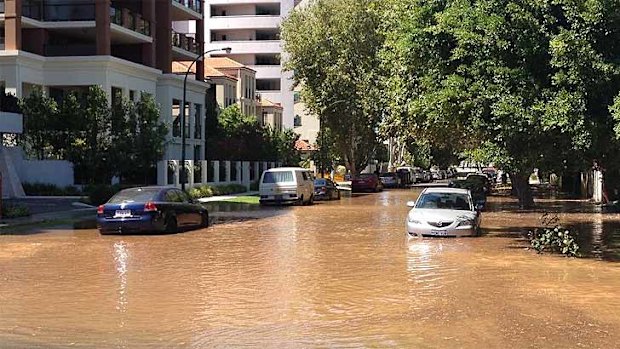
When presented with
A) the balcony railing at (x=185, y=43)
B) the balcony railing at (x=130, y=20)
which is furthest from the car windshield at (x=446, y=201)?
the balcony railing at (x=185, y=43)

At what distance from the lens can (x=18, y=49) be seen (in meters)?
38.5

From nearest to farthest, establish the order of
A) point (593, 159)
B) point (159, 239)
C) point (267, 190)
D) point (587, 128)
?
point (587, 128)
point (593, 159)
point (159, 239)
point (267, 190)

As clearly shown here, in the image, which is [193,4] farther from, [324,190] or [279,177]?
[279,177]

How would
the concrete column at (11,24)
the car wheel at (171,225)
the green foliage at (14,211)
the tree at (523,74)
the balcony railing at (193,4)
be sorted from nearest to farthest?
the tree at (523,74), the car wheel at (171,225), the green foliage at (14,211), the concrete column at (11,24), the balcony railing at (193,4)

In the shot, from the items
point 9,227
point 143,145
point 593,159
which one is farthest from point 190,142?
point 593,159

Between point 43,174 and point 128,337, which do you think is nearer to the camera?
point 128,337

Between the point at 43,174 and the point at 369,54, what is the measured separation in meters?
27.0

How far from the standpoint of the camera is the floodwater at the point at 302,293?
8.55 metres

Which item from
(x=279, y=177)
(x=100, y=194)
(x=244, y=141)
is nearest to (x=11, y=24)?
(x=100, y=194)

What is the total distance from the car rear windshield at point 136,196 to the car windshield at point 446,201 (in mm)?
7547

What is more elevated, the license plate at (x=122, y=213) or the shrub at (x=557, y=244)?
the license plate at (x=122, y=213)

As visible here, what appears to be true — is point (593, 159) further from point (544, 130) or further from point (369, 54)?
point (369, 54)

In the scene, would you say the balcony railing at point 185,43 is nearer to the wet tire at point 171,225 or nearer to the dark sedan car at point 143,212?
the dark sedan car at point 143,212

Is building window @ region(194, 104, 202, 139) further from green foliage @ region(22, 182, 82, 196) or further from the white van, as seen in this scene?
the white van
